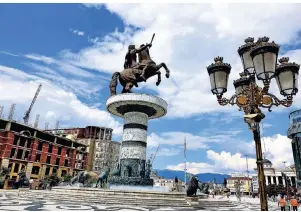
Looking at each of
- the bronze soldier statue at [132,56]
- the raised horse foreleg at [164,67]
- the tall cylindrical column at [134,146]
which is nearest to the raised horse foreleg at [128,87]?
the bronze soldier statue at [132,56]

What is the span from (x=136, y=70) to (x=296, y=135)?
72368mm

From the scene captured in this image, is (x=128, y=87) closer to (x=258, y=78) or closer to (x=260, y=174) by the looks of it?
(x=258, y=78)

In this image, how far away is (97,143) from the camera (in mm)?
71750

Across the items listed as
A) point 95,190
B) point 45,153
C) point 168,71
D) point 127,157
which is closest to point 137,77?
point 168,71

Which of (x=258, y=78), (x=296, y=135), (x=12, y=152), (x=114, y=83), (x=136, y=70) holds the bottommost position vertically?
(x=258, y=78)

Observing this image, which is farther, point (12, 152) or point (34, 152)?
point (34, 152)

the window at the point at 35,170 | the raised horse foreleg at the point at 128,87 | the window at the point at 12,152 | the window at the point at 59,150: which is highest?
the raised horse foreleg at the point at 128,87

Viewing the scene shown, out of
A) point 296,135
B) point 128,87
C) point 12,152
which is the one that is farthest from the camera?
point 296,135

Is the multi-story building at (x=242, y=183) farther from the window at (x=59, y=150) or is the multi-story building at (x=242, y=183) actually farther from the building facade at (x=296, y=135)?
the window at (x=59, y=150)

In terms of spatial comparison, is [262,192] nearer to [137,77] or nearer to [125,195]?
[125,195]

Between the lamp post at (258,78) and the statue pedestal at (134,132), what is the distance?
512 inches

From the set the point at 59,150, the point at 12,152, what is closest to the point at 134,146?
the point at 12,152

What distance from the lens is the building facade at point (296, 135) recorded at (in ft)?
249

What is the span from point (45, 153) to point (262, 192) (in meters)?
51.1
